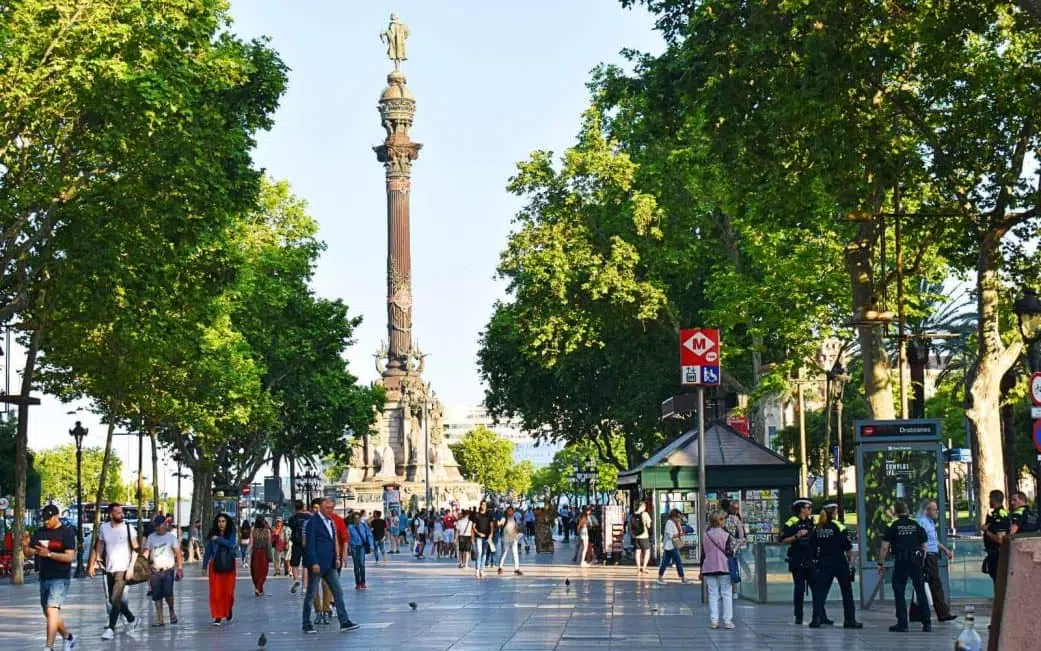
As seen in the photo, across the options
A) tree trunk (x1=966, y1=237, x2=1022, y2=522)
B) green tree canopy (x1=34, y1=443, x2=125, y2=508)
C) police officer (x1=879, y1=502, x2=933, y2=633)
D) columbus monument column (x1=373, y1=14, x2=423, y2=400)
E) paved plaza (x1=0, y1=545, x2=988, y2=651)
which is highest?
columbus monument column (x1=373, y1=14, x2=423, y2=400)

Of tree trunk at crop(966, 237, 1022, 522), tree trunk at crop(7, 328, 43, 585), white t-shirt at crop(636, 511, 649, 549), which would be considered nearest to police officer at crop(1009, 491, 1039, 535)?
tree trunk at crop(966, 237, 1022, 522)

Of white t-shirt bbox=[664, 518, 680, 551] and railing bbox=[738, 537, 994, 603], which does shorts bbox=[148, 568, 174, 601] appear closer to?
railing bbox=[738, 537, 994, 603]

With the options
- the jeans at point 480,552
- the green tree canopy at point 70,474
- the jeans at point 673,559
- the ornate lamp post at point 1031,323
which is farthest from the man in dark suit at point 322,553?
the green tree canopy at point 70,474

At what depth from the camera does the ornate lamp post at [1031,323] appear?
2447cm

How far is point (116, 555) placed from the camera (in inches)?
905

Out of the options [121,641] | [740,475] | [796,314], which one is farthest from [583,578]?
[121,641]

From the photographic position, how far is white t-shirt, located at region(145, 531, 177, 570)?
959 inches

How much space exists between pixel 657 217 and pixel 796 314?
476 inches

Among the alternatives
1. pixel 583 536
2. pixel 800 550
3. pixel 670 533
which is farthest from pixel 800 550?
pixel 583 536

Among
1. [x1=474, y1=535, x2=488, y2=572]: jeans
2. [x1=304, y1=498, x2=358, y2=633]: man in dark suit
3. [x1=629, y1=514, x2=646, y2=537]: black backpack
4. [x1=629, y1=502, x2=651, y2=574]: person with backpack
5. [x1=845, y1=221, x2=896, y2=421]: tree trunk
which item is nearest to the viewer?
[x1=304, y1=498, x2=358, y2=633]: man in dark suit

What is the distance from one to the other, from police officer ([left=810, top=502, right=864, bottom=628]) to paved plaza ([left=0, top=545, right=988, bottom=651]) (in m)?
0.30

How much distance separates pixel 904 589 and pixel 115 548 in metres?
10.0

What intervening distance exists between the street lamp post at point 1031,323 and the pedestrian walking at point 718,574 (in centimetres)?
495

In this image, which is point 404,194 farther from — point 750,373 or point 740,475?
point 740,475
